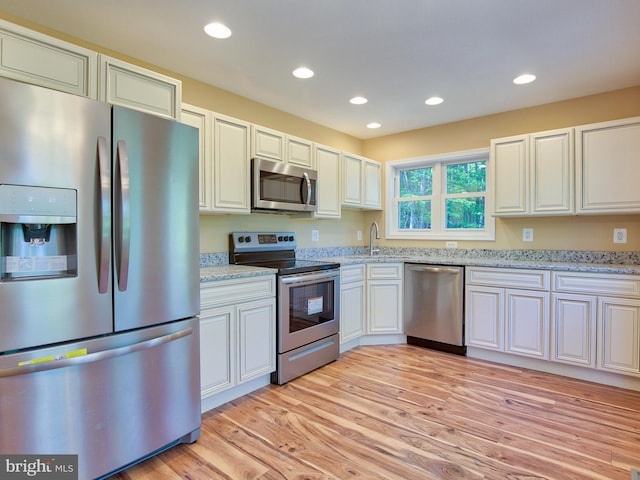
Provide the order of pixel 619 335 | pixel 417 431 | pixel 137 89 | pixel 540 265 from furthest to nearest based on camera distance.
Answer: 1. pixel 540 265
2. pixel 619 335
3. pixel 417 431
4. pixel 137 89

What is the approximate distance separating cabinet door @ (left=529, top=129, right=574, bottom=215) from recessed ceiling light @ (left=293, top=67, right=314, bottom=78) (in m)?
2.09

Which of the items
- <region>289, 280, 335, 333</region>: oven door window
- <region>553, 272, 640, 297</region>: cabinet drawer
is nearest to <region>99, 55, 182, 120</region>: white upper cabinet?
<region>289, 280, 335, 333</region>: oven door window

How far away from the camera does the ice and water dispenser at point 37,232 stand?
135cm

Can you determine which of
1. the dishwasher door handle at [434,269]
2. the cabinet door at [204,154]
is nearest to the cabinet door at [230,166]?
the cabinet door at [204,154]

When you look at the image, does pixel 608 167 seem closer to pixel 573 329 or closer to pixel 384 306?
pixel 573 329

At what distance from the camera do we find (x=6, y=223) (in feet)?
4.48

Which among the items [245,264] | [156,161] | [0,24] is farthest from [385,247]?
[0,24]

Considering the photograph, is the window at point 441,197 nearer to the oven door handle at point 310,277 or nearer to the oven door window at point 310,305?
the oven door handle at point 310,277

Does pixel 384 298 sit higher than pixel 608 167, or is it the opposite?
pixel 608 167

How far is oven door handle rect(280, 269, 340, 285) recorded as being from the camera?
106 inches

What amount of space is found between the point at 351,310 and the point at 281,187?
1.40 meters

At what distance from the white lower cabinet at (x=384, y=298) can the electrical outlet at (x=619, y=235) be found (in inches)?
73.0

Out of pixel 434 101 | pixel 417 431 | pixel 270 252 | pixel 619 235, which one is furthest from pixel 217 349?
pixel 619 235

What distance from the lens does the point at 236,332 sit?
94.3 inches
